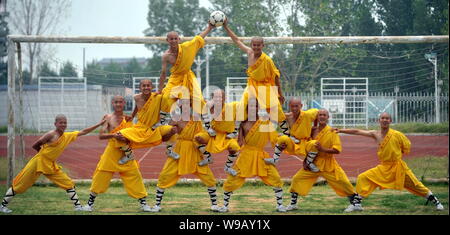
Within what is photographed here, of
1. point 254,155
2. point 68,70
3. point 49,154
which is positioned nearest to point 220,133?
point 254,155

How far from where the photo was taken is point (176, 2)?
39.2 m

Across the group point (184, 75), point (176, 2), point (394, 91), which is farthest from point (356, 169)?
point (176, 2)

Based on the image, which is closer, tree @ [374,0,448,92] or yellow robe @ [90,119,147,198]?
yellow robe @ [90,119,147,198]

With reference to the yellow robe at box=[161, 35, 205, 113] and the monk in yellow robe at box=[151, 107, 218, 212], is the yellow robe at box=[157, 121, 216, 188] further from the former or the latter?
the yellow robe at box=[161, 35, 205, 113]

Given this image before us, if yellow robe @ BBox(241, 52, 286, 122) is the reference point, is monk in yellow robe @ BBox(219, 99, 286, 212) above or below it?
below

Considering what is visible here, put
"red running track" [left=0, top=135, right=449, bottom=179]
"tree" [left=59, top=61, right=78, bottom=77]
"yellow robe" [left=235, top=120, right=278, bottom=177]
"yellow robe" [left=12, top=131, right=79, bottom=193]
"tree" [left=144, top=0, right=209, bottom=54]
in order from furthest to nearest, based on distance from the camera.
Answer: "tree" [left=144, top=0, right=209, bottom=54] < "red running track" [left=0, top=135, right=449, bottom=179] < "tree" [left=59, top=61, right=78, bottom=77] < "yellow robe" [left=12, top=131, right=79, bottom=193] < "yellow robe" [left=235, top=120, right=278, bottom=177]

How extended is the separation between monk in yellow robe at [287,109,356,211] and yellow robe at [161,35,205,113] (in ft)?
7.10

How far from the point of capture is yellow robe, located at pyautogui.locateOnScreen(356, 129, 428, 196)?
10.7 meters

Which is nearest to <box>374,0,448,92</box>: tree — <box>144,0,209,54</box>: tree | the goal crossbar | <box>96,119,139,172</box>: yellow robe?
the goal crossbar

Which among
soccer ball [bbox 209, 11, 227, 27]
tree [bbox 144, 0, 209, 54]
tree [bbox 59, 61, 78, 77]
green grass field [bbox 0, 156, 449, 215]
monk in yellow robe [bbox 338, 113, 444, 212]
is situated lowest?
green grass field [bbox 0, 156, 449, 215]

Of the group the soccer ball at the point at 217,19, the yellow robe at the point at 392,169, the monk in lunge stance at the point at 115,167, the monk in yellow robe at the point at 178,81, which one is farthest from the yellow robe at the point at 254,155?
the soccer ball at the point at 217,19

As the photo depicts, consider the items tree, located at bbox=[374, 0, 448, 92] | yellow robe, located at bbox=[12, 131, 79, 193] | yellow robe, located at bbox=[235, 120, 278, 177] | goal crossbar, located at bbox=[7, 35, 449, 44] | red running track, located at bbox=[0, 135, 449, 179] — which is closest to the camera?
yellow robe, located at bbox=[235, 120, 278, 177]

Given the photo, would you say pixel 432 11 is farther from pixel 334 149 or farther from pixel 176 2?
pixel 176 2

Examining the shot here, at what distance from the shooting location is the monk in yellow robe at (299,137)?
10.7m
